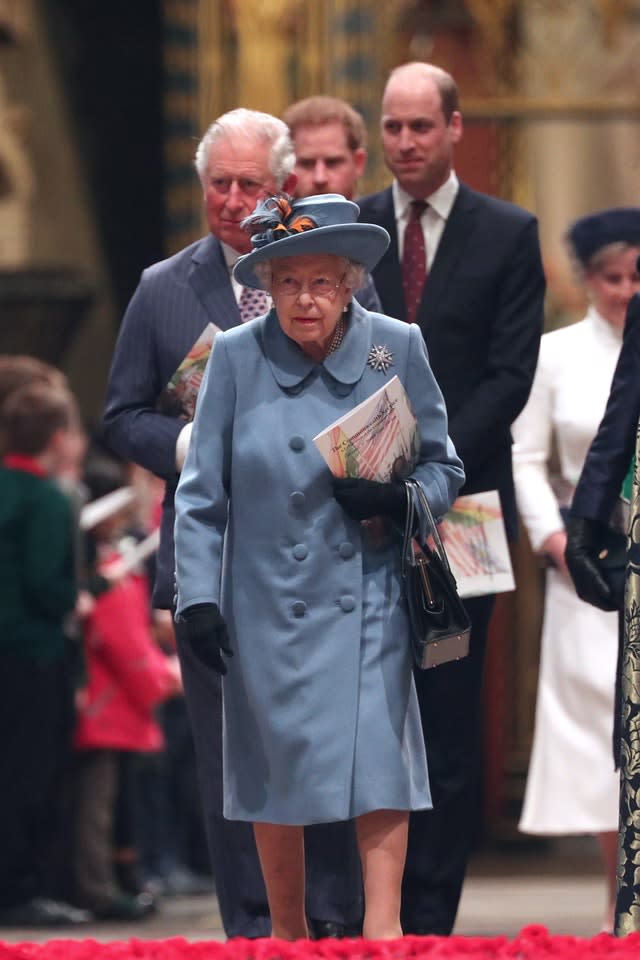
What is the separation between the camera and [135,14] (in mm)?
11016

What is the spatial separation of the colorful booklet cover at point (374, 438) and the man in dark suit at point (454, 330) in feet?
2.59

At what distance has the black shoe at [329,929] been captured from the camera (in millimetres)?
5266

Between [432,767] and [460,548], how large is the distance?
516 mm

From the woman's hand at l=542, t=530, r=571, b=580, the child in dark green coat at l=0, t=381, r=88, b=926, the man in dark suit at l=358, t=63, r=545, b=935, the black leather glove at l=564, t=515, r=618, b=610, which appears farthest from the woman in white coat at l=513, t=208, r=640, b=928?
the child in dark green coat at l=0, t=381, r=88, b=926

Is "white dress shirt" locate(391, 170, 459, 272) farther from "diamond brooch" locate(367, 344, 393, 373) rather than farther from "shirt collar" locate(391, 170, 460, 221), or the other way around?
"diamond brooch" locate(367, 344, 393, 373)

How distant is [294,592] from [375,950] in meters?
0.71

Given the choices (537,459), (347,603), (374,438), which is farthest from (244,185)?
(537,459)

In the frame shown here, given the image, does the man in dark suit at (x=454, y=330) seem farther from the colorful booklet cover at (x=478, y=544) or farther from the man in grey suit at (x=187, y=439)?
the man in grey suit at (x=187, y=439)

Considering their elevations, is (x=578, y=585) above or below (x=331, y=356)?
below

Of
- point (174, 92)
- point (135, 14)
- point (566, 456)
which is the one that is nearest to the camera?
point (566, 456)

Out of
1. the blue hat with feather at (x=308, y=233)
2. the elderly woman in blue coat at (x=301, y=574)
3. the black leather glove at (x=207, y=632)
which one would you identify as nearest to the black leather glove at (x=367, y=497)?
the elderly woman in blue coat at (x=301, y=574)

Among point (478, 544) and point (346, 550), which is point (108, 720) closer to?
point (478, 544)

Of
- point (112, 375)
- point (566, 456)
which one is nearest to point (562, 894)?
point (566, 456)

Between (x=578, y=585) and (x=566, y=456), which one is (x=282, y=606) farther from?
(x=566, y=456)
